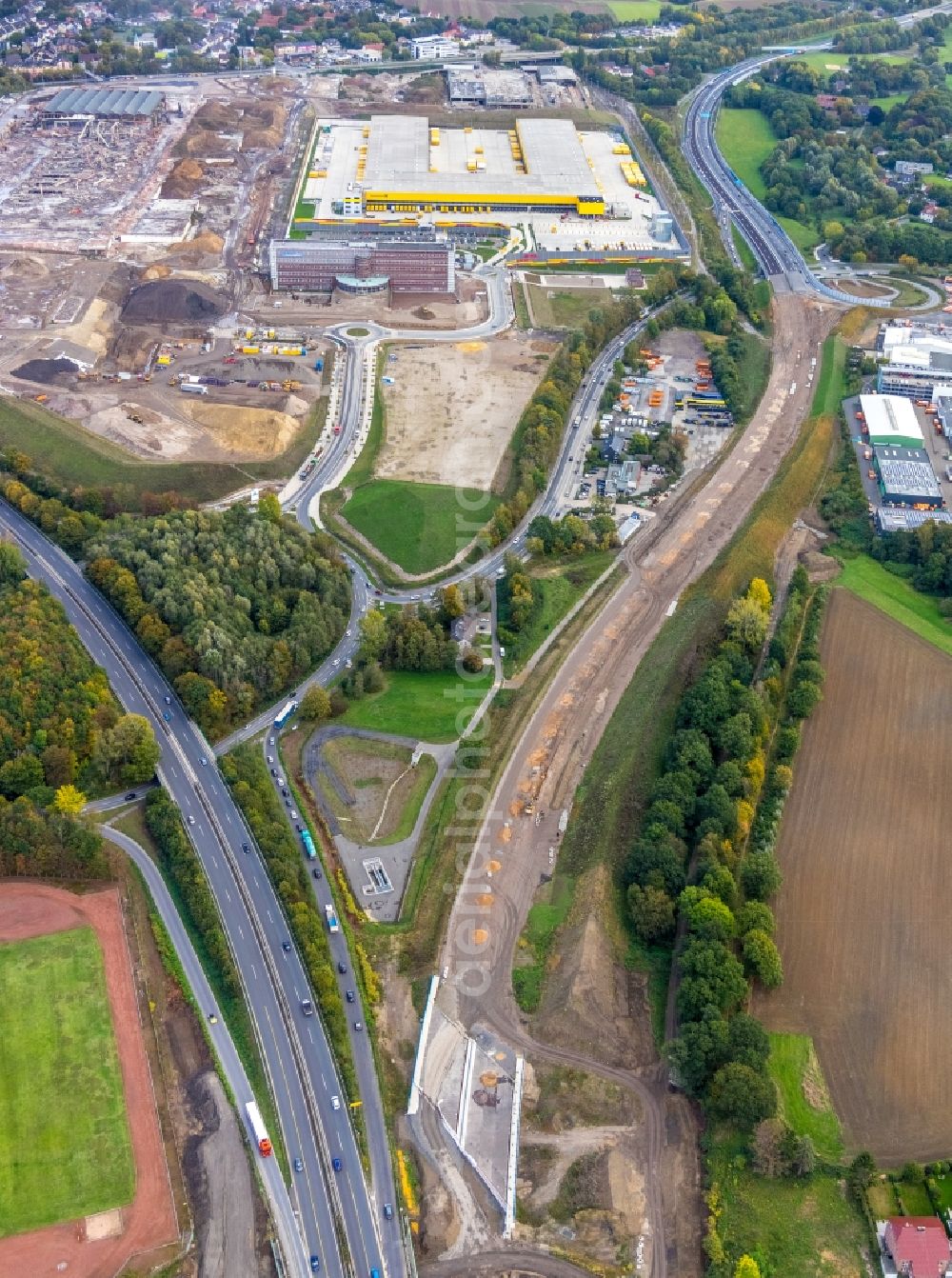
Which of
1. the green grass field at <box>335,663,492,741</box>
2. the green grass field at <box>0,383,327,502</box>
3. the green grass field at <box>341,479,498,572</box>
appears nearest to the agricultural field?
the green grass field at <box>335,663,492,741</box>

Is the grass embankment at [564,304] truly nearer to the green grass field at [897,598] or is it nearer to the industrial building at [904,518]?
the industrial building at [904,518]

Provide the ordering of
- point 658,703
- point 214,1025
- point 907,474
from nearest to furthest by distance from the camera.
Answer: point 214,1025 < point 658,703 < point 907,474

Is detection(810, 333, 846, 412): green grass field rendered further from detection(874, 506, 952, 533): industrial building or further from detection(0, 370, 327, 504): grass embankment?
detection(0, 370, 327, 504): grass embankment

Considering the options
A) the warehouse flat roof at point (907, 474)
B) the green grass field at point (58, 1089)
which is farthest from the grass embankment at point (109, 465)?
the warehouse flat roof at point (907, 474)

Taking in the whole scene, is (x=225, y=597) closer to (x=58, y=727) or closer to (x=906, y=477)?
(x=58, y=727)

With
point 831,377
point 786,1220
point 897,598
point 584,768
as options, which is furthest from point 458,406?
point 786,1220
